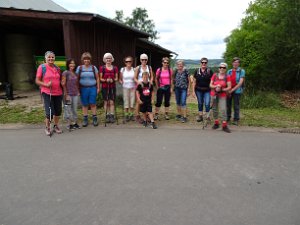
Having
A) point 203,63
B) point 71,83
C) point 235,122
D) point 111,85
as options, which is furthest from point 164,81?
point 71,83

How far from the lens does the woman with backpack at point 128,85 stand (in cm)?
730

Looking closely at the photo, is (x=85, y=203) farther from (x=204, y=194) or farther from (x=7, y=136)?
(x=7, y=136)

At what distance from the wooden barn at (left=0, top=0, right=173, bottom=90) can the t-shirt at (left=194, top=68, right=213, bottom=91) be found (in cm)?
398

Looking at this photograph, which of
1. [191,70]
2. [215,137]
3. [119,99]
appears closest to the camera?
[215,137]

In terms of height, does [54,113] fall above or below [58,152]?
above

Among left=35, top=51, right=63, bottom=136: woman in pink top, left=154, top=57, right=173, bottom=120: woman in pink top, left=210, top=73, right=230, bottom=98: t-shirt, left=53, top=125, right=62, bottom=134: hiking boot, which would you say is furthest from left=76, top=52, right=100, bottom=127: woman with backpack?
left=210, top=73, right=230, bottom=98: t-shirt

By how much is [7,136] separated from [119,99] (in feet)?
15.5

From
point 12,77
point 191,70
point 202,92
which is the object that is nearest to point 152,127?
point 202,92

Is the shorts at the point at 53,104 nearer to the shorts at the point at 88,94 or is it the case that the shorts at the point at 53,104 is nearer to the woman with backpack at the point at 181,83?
the shorts at the point at 88,94

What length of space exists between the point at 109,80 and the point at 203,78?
2298 mm

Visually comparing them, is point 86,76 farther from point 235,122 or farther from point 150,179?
point 235,122

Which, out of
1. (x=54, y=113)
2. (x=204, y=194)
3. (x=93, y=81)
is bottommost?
(x=204, y=194)

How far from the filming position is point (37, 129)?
22.6 ft

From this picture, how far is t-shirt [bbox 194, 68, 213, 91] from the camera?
281 inches
